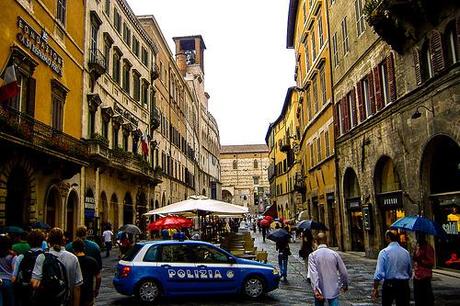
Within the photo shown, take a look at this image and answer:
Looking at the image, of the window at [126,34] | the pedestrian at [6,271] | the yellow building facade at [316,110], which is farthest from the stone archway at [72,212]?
the pedestrian at [6,271]

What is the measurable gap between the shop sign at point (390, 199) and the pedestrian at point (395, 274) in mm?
10279

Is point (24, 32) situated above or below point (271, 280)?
above

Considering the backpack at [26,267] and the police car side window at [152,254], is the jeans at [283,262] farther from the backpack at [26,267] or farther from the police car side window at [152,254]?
the backpack at [26,267]

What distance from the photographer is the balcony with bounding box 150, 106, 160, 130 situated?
3766 centimetres

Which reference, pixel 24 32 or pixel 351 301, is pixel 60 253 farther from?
pixel 24 32

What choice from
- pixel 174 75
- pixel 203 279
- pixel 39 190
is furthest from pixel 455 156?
pixel 174 75

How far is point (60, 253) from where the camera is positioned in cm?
684

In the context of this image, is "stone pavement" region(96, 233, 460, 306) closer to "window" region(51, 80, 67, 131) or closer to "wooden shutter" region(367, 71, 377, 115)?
"wooden shutter" region(367, 71, 377, 115)

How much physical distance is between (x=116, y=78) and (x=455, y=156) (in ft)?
70.5

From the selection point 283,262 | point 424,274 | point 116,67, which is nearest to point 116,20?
point 116,67

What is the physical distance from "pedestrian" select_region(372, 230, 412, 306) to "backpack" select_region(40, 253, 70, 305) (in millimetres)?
4880

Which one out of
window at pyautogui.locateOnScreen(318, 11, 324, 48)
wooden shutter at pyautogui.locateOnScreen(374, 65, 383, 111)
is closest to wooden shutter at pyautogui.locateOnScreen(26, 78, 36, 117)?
wooden shutter at pyautogui.locateOnScreen(374, 65, 383, 111)

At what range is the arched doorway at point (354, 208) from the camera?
23266 millimetres

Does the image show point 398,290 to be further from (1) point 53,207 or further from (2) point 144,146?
(2) point 144,146
